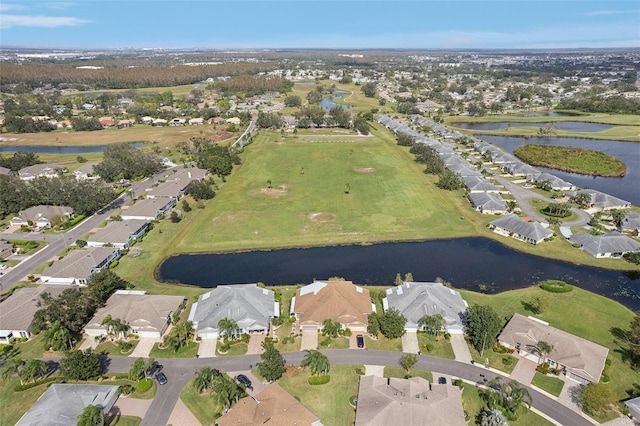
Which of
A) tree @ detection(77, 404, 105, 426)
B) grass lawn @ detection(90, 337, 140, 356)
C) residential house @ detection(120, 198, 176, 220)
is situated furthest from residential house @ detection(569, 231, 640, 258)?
residential house @ detection(120, 198, 176, 220)

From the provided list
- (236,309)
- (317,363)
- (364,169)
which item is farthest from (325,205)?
(317,363)

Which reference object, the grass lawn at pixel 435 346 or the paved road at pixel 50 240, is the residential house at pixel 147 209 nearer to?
the paved road at pixel 50 240

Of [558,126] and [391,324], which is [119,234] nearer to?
[391,324]

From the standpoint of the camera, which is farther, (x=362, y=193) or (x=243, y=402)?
(x=362, y=193)

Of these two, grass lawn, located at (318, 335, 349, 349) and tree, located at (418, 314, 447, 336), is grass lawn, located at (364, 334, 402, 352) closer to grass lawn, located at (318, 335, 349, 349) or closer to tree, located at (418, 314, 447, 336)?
grass lawn, located at (318, 335, 349, 349)

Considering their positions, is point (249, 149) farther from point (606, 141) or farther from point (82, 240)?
point (606, 141)

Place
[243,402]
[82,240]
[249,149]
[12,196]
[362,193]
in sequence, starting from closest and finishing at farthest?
[243,402]
[82,240]
[12,196]
[362,193]
[249,149]

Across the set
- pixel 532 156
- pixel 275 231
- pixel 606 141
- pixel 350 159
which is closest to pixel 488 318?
pixel 275 231
